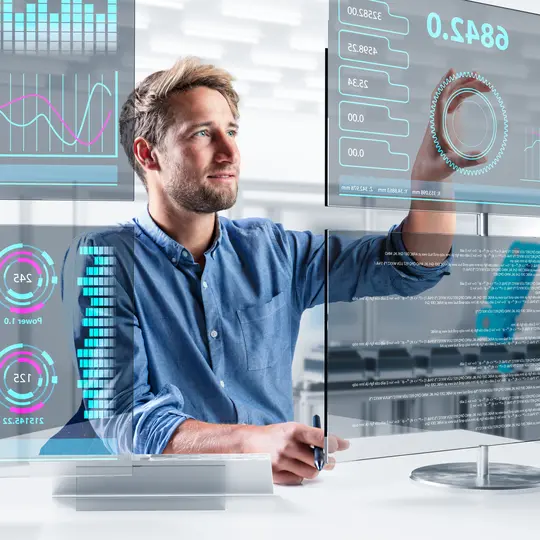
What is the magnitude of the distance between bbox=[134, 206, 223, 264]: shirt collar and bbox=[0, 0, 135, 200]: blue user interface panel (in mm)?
1129

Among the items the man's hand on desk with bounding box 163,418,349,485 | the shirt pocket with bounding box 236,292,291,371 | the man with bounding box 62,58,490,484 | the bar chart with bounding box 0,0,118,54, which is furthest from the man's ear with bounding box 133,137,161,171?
the bar chart with bounding box 0,0,118,54

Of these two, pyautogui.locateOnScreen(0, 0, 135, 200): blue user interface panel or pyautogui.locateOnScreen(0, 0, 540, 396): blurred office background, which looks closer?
pyautogui.locateOnScreen(0, 0, 135, 200): blue user interface panel

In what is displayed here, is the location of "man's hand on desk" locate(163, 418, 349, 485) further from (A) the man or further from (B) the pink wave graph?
(B) the pink wave graph

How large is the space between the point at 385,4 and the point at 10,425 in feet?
2.98


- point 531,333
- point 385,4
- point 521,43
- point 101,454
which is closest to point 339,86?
point 385,4

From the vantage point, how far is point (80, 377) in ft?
3.90

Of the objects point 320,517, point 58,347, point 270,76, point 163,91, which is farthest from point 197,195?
point 270,76

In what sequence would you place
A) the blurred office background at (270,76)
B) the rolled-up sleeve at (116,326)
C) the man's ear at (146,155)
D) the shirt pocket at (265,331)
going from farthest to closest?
1. the blurred office background at (270,76)
2. the man's ear at (146,155)
3. the shirt pocket at (265,331)
4. the rolled-up sleeve at (116,326)

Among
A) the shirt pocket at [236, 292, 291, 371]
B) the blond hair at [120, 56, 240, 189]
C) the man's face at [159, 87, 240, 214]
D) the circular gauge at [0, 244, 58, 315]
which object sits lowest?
the shirt pocket at [236, 292, 291, 371]

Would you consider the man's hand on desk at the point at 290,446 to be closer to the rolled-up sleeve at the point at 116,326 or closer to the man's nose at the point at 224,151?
the rolled-up sleeve at the point at 116,326

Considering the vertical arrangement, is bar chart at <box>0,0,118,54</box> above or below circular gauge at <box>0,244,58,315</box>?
above

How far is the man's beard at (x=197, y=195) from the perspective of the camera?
2428 millimetres

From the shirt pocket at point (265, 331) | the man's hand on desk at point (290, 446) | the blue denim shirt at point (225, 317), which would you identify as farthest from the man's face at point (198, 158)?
the man's hand on desk at point (290, 446)

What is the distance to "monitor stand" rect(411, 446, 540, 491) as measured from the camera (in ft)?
4.38
